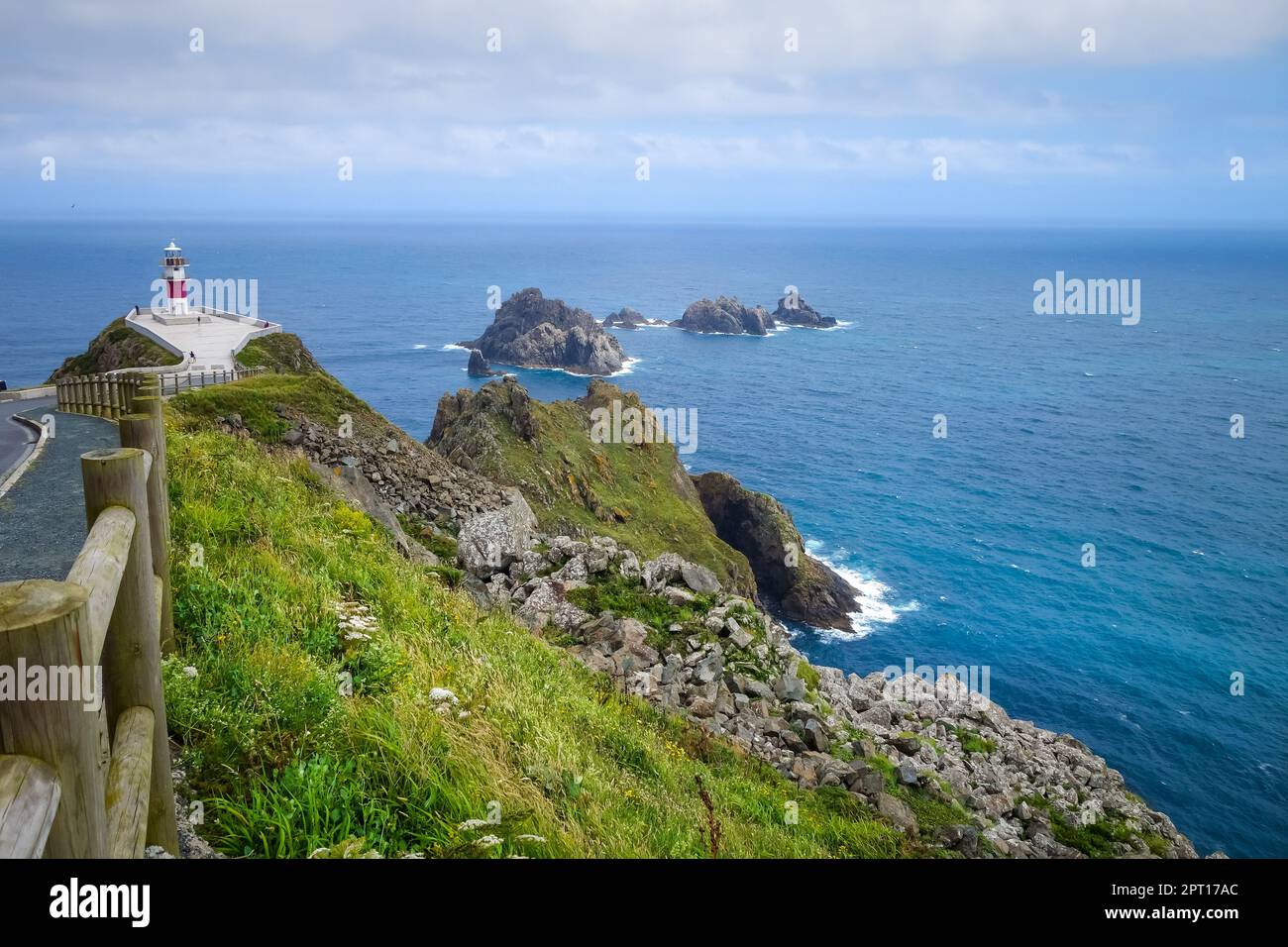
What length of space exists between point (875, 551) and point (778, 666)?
48.0 meters

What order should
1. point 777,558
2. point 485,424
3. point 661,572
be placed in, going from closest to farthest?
point 661,572, point 485,424, point 777,558

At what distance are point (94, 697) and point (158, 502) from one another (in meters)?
4.28

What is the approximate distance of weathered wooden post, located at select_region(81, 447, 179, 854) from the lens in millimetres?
4555

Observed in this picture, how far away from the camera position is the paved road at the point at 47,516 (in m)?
10.8

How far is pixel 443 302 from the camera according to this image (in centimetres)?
19700

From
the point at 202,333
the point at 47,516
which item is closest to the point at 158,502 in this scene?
the point at 47,516

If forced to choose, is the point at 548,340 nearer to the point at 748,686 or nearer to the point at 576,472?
the point at 576,472

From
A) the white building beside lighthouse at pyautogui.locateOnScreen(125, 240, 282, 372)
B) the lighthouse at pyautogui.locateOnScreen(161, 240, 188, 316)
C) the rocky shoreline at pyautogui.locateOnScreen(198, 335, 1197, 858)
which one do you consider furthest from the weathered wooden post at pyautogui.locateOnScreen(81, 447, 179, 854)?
the lighthouse at pyautogui.locateOnScreen(161, 240, 188, 316)

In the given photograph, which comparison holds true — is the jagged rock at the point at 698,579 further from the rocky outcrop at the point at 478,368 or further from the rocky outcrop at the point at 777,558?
the rocky outcrop at the point at 478,368

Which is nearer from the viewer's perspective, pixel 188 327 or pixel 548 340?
pixel 188 327

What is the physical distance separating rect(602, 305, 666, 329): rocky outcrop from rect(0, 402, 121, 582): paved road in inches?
5944

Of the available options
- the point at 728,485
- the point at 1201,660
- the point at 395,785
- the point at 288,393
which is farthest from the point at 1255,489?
→ the point at 395,785

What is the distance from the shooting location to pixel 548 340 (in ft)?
435
